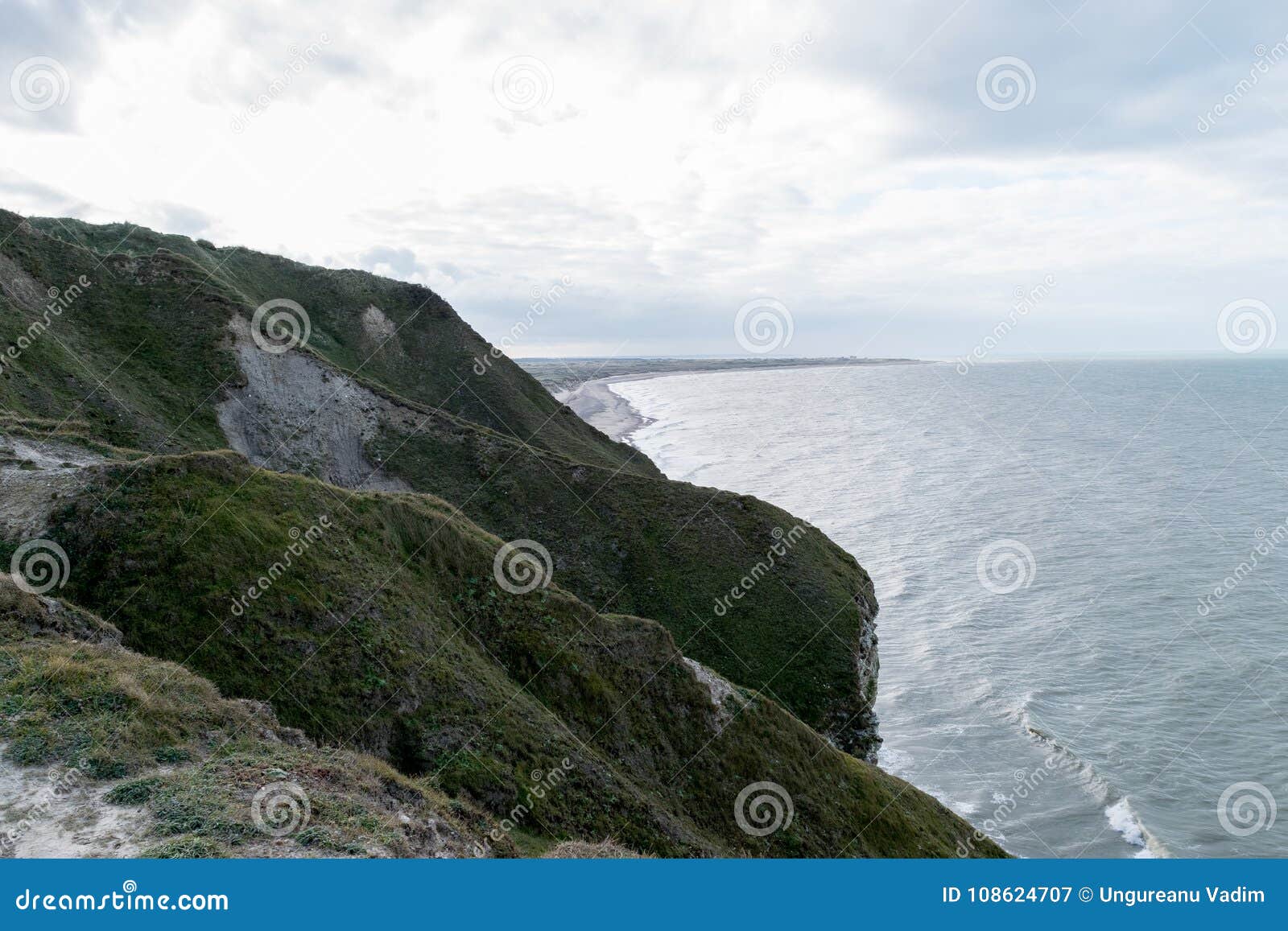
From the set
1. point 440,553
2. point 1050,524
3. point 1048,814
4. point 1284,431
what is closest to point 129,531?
point 440,553

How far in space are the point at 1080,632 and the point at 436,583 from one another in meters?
50.5

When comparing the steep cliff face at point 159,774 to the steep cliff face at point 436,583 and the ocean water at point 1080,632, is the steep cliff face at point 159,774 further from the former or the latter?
the ocean water at point 1080,632

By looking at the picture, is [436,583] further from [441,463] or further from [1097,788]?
[1097,788]

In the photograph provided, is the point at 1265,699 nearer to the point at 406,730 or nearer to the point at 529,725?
the point at 529,725

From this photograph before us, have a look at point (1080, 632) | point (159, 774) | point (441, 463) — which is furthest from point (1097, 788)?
point (441, 463)

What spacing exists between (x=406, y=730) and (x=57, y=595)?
33.2 feet

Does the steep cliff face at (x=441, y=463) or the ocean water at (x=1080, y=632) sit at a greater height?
the ocean water at (x=1080, y=632)

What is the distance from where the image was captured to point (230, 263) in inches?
3174

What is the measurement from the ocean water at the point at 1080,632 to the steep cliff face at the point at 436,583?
322 inches

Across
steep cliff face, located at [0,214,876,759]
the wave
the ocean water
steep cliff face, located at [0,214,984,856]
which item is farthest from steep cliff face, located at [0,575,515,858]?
the wave

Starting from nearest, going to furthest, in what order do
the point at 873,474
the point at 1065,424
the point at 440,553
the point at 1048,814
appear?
1. the point at 440,553
2. the point at 1048,814
3. the point at 873,474
4. the point at 1065,424

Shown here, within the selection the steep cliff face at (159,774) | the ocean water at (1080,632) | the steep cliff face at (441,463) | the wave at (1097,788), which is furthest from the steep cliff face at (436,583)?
the wave at (1097,788)

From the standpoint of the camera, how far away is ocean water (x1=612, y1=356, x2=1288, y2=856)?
39000 mm

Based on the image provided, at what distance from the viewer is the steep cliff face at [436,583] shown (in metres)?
21.3
